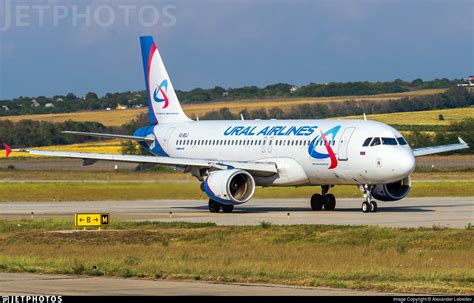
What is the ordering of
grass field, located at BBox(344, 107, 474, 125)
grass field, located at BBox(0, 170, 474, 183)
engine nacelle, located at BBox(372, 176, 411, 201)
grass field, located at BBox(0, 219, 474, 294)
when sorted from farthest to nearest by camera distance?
grass field, located at BBox(344, 107, 474, 125) < grass field, located at BBox(0, 170, 474, 183) < engine nacelle, located at BBox(372, 176, 411, 201) < grass field, located at BBox(0, 219, 474, 294)

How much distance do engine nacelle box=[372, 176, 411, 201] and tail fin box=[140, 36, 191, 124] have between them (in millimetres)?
13287

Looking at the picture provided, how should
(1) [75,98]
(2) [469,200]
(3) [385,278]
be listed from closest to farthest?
1. (3) [385,278]
2. (2) [469,200]
3. (1) [75,98]

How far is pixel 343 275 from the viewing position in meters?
25.4

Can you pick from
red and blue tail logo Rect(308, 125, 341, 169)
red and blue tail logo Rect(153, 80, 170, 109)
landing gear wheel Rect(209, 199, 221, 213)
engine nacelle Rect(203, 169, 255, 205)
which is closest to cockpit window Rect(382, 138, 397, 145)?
red and blue tail logo Rect(308, 125, 341, 169)

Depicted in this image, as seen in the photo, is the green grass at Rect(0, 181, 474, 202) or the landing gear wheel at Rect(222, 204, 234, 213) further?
the green grass at Rect(0, 181, 474, 202)

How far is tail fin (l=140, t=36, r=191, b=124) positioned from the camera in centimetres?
5988

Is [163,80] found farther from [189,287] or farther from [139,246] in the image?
[189,287]

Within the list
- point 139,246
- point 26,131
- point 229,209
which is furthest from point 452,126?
point 139,246

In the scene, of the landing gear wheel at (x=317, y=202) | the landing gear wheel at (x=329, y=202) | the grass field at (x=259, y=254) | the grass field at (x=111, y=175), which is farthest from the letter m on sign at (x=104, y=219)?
the grass field at (x=111, y=175)

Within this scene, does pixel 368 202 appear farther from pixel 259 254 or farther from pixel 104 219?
pixel 259 254

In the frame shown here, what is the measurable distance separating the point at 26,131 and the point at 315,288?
8941 centimetres

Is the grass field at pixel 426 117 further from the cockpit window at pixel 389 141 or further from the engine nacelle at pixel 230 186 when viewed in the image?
the cockpit window at pixel 389 141

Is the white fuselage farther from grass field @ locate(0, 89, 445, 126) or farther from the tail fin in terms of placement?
grass field @ locate(0, 89, 445, 126)

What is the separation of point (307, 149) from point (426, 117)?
74.9 m
